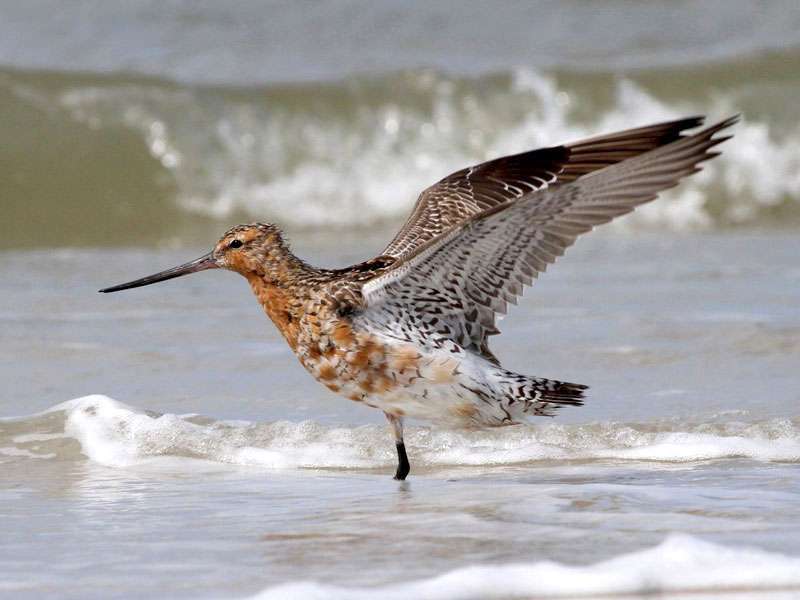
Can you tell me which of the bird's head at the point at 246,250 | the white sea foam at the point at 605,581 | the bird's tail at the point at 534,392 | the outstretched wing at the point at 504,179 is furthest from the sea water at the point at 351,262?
the outstretched wing at the point at 504,179

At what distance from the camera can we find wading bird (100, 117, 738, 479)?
15.2 feet

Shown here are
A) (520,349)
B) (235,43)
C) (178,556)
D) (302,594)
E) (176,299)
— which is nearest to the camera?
(302,594)

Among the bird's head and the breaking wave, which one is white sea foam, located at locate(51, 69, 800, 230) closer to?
the breaking wave

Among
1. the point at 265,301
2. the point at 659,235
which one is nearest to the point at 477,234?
the point at 265,301

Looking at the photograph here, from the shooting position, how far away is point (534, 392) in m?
4.80

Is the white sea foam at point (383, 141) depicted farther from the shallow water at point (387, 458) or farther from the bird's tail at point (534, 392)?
the bird's tail at point (534, 392)

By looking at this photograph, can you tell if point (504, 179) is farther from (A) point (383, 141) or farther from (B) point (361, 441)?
(A) point (383, 141)

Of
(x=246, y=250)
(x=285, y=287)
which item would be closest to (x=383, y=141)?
(x=246, y=250)

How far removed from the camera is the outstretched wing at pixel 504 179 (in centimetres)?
474

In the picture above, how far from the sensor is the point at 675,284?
792cm

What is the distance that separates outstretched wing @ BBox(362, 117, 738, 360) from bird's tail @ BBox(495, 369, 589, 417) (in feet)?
0.74

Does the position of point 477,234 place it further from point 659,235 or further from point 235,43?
point 235,43

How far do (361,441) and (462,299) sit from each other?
2.09 ft

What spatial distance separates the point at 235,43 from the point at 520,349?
790cm
